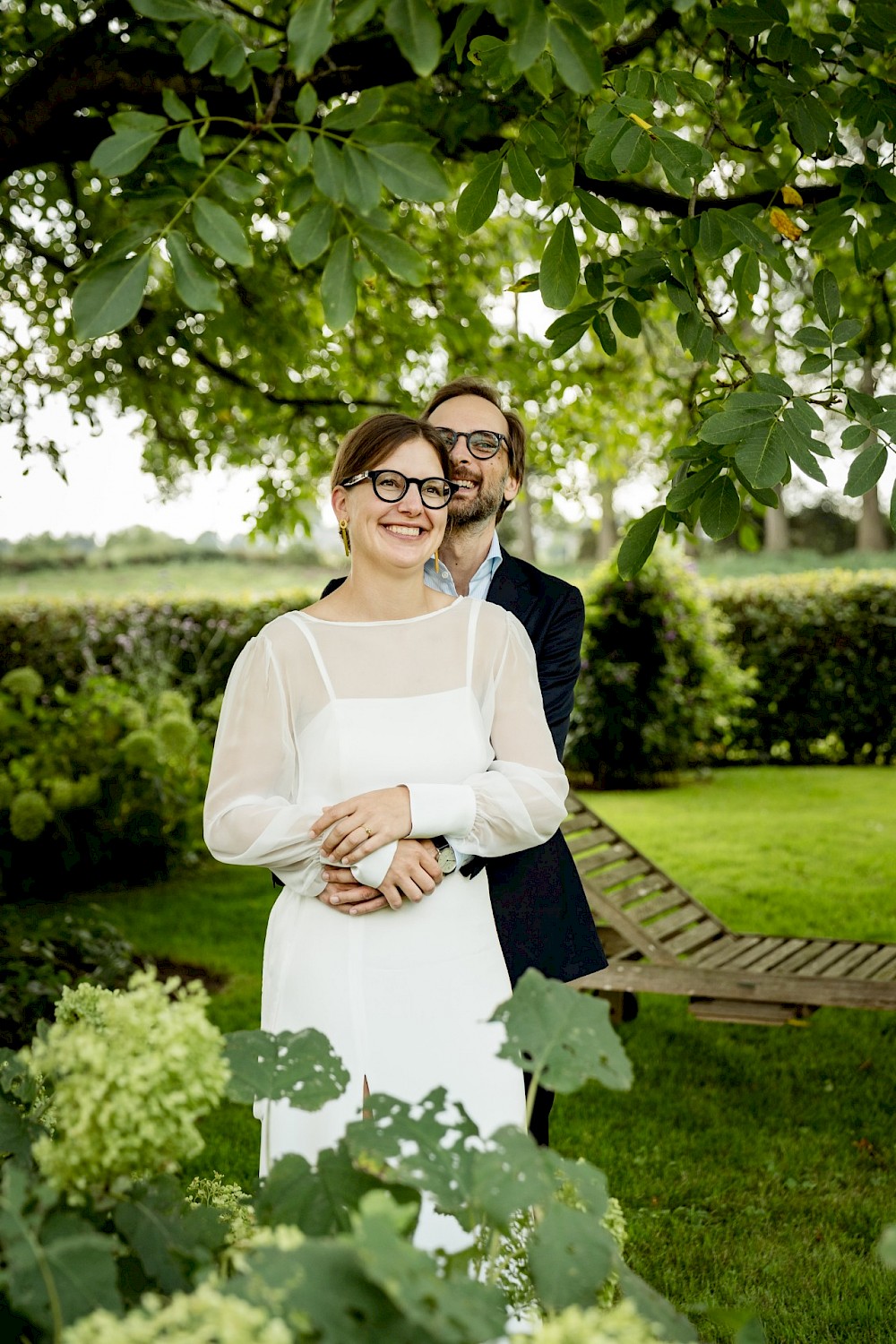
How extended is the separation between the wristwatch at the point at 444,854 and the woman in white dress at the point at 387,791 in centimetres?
2

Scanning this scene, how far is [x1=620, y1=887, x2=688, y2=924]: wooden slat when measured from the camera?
5809 mm

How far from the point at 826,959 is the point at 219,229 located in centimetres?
466

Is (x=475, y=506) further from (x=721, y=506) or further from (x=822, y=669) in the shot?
(x=822, y=669)

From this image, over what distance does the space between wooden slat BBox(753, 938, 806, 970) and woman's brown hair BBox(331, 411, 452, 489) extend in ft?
11.6

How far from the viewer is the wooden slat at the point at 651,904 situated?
5.81 meters

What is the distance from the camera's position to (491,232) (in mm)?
7531

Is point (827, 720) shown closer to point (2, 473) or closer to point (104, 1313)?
point (2, 473)

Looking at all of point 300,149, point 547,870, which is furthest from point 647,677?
point 300,149

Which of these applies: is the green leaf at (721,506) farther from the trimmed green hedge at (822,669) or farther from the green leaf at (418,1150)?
the trimmed green hedge at (822,669)

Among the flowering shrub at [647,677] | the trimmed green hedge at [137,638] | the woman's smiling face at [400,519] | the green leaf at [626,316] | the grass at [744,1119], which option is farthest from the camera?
the trimmed green hedge at [137,638]

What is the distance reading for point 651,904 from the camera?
19.7ft

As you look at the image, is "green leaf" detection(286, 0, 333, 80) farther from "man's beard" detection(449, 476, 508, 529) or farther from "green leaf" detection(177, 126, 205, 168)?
"man's beard" detection(449, 476, 508, 529)

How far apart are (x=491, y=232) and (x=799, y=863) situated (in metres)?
5.02

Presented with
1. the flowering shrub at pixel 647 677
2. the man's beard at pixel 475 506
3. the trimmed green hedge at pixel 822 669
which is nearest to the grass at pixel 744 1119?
the man's beard at pixel 475 506
